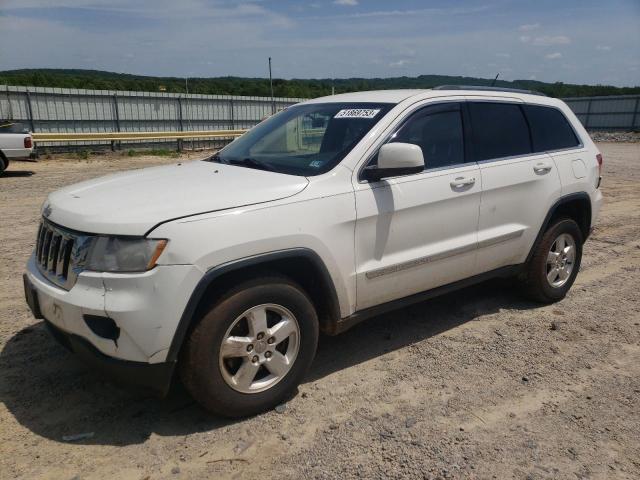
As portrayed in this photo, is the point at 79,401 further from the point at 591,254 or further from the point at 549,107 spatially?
the point at 591,254

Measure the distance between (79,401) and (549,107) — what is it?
4.47m

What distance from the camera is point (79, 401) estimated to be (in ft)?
10.6

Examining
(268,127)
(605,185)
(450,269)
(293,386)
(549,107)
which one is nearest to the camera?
(293,386)

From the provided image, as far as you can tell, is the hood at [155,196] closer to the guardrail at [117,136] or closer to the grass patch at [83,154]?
the grass patch at [83,154]

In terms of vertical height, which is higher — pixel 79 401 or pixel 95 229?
pixel 95 229

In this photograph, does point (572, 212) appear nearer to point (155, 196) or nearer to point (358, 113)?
point (358, 113)

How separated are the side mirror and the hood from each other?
A: 1.63ft

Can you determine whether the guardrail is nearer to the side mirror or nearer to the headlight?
the headlight

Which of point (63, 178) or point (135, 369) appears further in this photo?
point (63, 178)

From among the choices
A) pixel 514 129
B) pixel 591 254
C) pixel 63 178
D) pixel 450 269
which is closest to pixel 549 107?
pixel 514 129

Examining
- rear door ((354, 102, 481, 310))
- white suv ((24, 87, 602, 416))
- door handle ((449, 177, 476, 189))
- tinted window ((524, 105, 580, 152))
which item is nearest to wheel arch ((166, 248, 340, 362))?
white suv ((24, 87, 602, 416))

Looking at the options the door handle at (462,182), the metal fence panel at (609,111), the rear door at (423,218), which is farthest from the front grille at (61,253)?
the metal fence panel at (609,111)

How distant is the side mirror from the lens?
325cm

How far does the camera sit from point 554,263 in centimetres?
485
